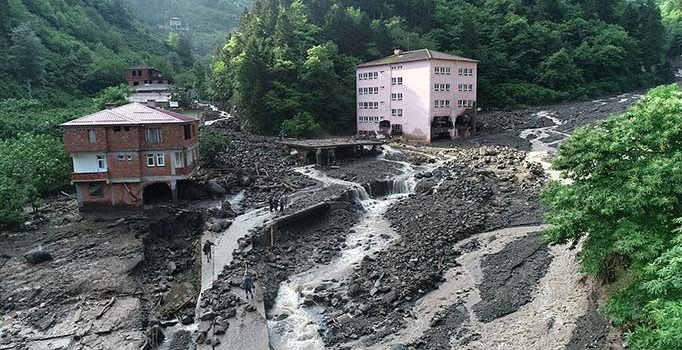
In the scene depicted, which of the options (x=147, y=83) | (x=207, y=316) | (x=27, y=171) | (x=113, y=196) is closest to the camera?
(x=207, y=316)

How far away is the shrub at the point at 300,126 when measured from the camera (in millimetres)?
56281

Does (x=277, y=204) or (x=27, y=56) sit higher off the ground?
(x=27, y=56)

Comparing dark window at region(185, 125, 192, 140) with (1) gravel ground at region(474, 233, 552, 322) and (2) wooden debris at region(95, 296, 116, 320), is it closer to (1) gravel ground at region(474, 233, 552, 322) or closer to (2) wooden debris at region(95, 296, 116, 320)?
(2) wooden debris at region(95, 296, 116, 320)

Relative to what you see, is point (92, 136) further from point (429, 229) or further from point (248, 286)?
point (429, 229)

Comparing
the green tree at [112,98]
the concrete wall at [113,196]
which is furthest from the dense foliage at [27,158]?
the concrete wall at [113,196]

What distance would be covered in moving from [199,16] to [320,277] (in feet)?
548

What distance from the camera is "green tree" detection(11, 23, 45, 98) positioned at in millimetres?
61781

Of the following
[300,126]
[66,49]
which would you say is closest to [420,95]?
[300,126]

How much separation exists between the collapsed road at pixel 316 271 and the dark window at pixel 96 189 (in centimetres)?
179

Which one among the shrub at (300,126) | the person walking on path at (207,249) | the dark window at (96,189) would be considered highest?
the shrub at (300,126)

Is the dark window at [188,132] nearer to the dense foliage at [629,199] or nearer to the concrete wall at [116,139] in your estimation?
the concrete wall at [116,139]

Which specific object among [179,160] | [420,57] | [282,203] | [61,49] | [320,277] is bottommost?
[320,277]

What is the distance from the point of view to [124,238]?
27625 millimetres

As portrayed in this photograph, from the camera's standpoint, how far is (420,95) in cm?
5394
